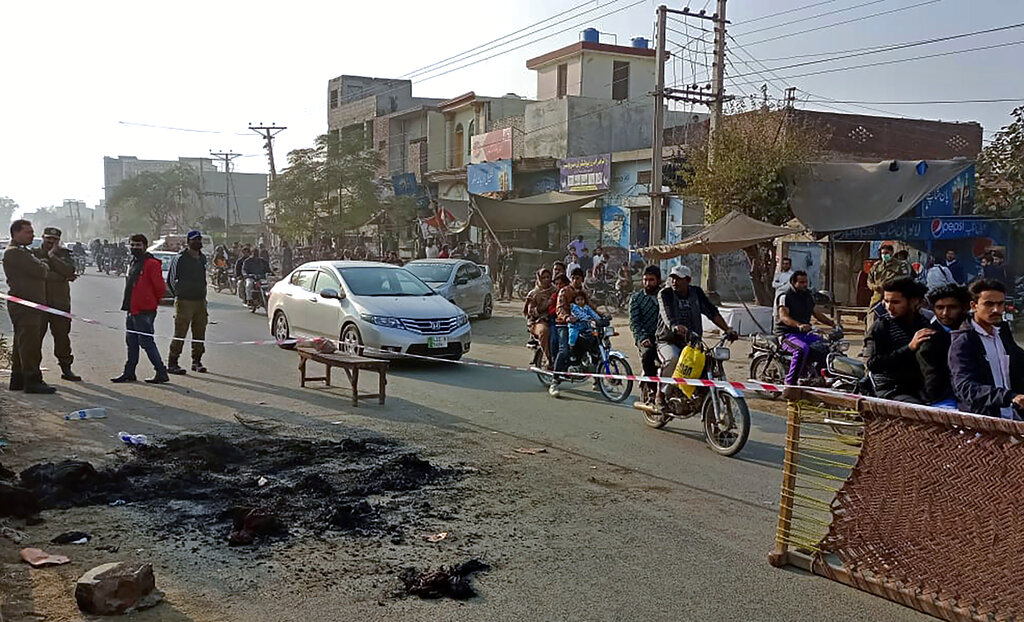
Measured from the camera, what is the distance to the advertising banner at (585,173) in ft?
95.1

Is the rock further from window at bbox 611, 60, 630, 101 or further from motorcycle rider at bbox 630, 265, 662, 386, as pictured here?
window at bbox 611, 60, 630, 101

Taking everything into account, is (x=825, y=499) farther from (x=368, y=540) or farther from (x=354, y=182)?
(x=354, y=182)

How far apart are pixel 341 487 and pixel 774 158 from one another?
15.9 m

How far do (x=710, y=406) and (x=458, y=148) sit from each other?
120 ft

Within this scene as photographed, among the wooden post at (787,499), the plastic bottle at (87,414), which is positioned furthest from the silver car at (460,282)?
the wooden post at (787,499)

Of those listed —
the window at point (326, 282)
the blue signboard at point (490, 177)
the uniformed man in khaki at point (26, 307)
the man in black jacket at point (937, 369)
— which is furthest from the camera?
the blue signboard at point (490, 177)

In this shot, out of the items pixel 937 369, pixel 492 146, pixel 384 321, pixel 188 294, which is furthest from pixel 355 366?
pixel 492 146

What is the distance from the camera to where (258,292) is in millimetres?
23312

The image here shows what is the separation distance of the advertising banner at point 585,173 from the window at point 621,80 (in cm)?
1297

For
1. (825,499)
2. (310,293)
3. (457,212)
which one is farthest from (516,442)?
(457,212)

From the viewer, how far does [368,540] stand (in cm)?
542

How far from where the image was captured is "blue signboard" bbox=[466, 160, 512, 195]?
33.3m

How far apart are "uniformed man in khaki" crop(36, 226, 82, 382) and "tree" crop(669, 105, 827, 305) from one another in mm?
13750

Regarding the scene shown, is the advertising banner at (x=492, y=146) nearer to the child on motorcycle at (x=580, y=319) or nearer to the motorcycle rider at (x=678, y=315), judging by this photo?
the child on motorcycle at (x=580, y=319)
